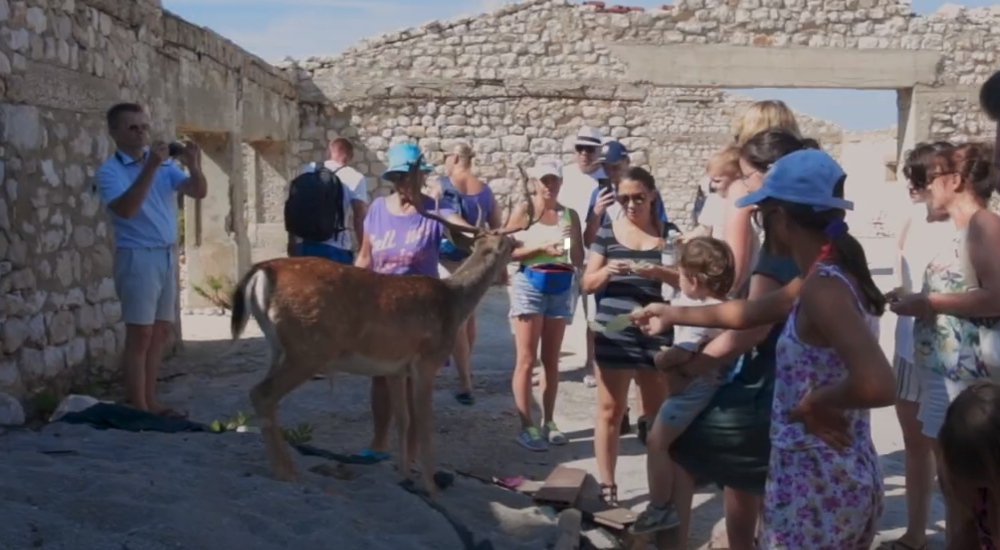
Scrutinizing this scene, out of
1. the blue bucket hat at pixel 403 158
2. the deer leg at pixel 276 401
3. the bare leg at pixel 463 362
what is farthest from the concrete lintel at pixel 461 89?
the deer leg at pixel 276 401

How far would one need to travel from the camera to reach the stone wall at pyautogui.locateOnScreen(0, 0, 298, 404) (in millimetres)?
6586

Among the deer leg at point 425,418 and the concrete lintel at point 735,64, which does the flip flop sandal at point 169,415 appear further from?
the concrete lintel at point 735,64

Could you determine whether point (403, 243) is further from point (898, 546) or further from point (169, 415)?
point (898, 546)

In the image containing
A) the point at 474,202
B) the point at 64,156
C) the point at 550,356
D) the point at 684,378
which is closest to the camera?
the point at 684,378

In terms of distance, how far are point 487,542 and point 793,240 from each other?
1.97 metres

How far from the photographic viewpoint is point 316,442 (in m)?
6.66

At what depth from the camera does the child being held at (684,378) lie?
414cm

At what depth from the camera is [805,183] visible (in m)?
3.19

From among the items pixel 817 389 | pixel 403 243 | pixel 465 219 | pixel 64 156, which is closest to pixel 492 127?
pixel 465 219

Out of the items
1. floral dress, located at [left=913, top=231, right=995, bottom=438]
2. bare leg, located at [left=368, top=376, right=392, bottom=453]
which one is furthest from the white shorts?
bare leg, located at [left=368, top=376, right=392, bottom=453]

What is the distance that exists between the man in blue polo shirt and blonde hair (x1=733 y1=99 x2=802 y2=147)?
3.09 meters

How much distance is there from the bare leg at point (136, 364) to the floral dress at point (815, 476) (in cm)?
419

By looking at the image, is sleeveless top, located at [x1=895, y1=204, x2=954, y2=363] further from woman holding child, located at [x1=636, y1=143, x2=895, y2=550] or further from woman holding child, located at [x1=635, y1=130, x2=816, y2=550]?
woman holding child, located at [x1=636, y1=143, x2=895, y2=550]

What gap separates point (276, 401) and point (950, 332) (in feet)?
8.93
